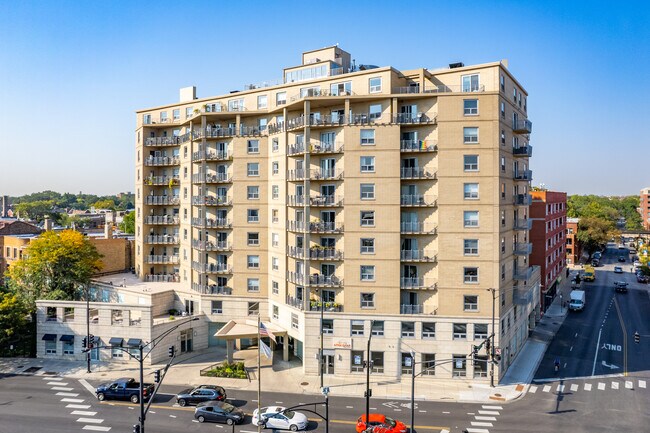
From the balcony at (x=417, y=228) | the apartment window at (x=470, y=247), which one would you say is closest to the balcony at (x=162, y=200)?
the balcony at (x=417, y=228)

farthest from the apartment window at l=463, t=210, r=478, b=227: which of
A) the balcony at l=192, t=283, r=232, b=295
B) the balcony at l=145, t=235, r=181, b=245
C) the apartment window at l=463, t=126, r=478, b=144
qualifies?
the balcony at l=145, t=235, r=181, b=245

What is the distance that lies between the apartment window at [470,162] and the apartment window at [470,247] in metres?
6.90

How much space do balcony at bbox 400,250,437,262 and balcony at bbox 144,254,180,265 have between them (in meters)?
34.1

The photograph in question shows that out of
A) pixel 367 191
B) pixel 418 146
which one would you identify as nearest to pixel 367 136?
pixel 418 146

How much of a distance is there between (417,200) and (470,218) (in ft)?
17.3

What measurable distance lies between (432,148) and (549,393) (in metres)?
24.9

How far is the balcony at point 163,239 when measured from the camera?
209 ft

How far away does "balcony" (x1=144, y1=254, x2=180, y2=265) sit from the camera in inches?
2514

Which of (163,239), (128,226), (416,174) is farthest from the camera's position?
(128,226)

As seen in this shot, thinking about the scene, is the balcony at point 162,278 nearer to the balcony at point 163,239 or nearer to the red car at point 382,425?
the balcony at point 163,239

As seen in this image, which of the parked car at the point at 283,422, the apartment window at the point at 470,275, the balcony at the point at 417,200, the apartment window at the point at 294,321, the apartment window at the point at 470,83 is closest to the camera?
the parked car at the point at 283,422

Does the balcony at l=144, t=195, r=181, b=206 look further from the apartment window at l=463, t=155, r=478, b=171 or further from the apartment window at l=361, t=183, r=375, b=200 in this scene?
the apartment window at l=463, t=155, r=478, b=171

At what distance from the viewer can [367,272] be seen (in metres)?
45.4

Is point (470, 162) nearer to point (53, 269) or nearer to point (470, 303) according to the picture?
point (470, 303)
